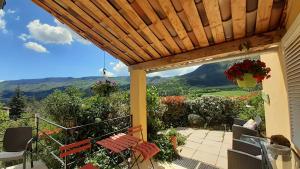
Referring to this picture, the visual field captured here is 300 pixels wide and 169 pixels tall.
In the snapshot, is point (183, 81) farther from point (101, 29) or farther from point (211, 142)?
point (101, 29)

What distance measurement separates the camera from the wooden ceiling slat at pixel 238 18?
213 centimetres

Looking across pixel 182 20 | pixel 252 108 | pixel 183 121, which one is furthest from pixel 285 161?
pixel 183 121

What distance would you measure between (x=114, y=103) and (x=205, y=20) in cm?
478

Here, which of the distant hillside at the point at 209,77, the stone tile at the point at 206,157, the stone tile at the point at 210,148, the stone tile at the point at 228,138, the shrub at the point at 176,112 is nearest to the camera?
the stone tile at the point at 206,157

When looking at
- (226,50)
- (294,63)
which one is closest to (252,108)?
(226,50)

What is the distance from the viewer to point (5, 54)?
200ft

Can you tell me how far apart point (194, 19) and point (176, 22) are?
0.81ft

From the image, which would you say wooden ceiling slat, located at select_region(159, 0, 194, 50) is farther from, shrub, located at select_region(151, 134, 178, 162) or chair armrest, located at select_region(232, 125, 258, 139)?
shrub, located at select_region(151, 134, 178, 162)

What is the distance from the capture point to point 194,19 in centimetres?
249

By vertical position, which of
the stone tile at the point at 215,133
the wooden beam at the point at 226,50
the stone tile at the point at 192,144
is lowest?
Result: the stone tile at the point at 192,144

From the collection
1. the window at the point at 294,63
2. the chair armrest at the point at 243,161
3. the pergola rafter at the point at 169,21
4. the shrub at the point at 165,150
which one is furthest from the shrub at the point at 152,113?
the window at the point at 294,63

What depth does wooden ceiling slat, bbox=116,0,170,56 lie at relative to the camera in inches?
95.0

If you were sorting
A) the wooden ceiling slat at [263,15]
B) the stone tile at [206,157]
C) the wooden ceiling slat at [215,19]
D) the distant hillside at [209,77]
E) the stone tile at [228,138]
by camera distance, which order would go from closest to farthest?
the wooden ceiling slat at [263,15] < the wooden ceiling slat at [215,19] < the stone tile at [206,157] < the stone tile at [228,138] < the distant hillside at [209,77]

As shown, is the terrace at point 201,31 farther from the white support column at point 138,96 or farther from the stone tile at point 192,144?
the stone tile at point 192,144
